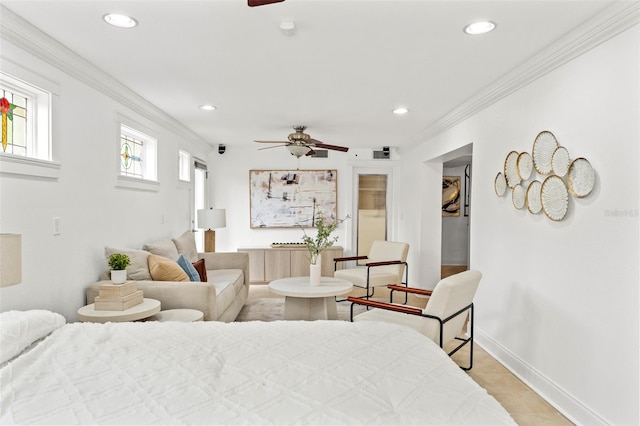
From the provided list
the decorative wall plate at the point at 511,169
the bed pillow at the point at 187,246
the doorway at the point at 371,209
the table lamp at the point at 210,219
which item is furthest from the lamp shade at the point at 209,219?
the decorative wall plate at the point at 511,169

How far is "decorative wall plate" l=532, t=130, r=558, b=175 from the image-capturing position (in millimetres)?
2663

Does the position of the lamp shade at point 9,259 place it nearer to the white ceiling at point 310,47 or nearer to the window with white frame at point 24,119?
the window with white frame at point 24,119

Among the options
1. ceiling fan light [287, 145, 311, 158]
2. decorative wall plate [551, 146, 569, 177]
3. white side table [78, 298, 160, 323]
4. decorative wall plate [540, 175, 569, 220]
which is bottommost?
white side table [78, 298, 160, 323]

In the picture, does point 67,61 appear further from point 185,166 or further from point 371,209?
point 371,209

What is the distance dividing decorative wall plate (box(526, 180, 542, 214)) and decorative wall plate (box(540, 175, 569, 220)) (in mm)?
69

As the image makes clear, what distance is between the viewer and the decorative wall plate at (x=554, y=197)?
2.53m

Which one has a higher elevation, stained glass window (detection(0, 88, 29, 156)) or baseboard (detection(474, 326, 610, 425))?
stained glass window (detection(0, 88, 29, 156))

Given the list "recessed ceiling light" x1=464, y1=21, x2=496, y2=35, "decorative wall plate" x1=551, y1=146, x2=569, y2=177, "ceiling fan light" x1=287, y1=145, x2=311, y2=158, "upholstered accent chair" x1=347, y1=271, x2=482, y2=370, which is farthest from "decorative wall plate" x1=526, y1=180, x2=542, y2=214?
"ceiling fan light" x1=287, y1=145, x2=311, y2=158

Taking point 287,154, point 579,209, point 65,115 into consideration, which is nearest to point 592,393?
point 579,209

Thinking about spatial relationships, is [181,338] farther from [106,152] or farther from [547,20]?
[547,20]

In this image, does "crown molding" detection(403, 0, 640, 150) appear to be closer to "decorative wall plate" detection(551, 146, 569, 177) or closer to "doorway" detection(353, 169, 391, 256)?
"decorative wall plate" detection(551, 146, 569, 177)

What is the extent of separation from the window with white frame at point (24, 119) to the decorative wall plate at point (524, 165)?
340 centimetres

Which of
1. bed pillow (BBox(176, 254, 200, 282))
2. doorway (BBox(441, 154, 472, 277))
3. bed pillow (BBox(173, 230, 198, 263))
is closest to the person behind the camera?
bed pillow (BBox(176, 254, 200, 282))

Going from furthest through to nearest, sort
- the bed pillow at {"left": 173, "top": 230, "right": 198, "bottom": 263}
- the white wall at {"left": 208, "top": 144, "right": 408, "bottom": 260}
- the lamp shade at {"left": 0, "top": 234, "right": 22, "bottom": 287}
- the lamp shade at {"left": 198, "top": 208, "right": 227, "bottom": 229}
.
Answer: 1. the white wall at {"left": 208, "top": 144, "right": 408, "bottom": 260}
2. the lamp shade at {"left": 198, "top": 208, "right": 227, "bottom": 229}
3. the bed pillow at {"left": 173, "top": 230, "right": 198, "bottom": 263}
4. the lamp shade at {"left": 0, "top": 234, "right": 22, "bottom": 287}
